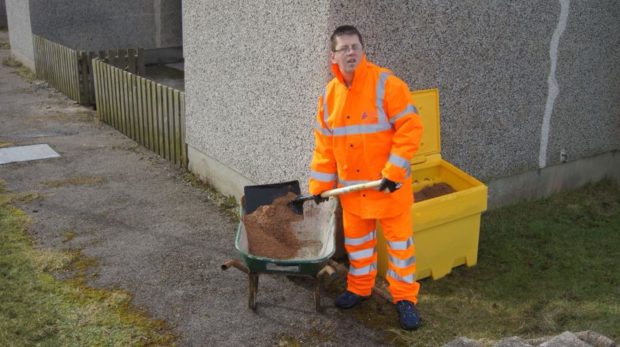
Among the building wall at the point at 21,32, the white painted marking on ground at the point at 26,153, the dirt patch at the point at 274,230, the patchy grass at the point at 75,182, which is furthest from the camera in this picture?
the building wall at the point at 21,32

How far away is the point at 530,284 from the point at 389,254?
4.60ft

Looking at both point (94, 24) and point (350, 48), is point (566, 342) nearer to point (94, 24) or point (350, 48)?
point (350, 48)

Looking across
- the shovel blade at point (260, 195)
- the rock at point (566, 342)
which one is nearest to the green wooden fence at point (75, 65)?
the shovel blade at point (260, 195)

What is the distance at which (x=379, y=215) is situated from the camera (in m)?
4.41

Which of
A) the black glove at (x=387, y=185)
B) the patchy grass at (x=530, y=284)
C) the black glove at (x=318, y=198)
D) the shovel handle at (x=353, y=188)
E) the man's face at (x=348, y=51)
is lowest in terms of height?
the patchy grass at (x=530, y=284)

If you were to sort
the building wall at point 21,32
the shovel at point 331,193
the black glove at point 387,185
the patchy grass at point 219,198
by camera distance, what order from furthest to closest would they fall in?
the building wall at point 21,32 < the patchy grass at point 219,198 < the shovel at point 331,193 < the black glove at point 387,185

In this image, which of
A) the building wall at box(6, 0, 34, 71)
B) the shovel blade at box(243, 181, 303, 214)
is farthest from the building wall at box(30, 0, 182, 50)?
the shovel blade at box(243, 181, 303, 214)

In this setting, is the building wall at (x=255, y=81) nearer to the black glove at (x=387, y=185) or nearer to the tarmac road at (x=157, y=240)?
the tarmac road at (x=157, y=240)

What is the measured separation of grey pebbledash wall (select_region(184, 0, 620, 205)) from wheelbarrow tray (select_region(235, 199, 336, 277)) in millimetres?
785

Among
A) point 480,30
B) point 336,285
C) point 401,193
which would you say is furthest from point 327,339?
point 480,30

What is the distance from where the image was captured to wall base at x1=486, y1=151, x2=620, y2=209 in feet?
21.8

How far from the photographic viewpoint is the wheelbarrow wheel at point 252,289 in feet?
14.9

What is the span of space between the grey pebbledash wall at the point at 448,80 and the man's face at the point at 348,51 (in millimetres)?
745

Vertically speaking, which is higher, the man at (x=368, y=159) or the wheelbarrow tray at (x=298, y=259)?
the man at (x=368, y=159)
